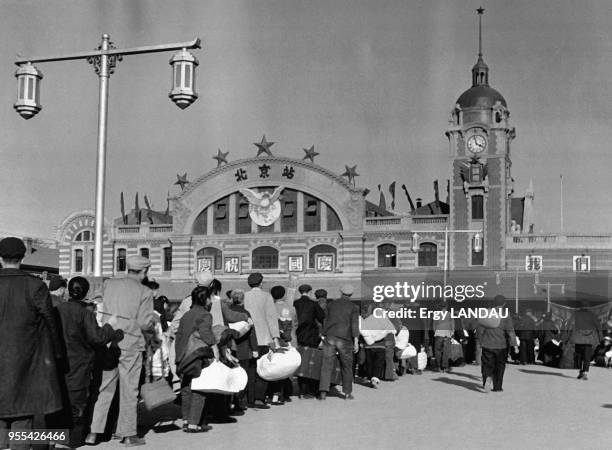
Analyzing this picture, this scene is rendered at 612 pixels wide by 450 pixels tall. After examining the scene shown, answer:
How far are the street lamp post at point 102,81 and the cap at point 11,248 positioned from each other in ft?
18.3

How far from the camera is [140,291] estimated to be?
327 inches

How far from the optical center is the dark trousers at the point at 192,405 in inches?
347

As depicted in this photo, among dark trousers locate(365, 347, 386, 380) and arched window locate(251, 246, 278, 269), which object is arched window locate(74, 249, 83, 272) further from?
dark trousers locate(365, 347, 386, 380)

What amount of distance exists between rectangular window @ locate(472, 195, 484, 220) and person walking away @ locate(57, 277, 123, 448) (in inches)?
1613

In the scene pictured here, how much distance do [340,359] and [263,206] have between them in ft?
123

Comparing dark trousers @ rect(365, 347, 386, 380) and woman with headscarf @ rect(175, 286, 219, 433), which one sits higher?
woman with headscarf @ rect(175, 286, 219, 433)

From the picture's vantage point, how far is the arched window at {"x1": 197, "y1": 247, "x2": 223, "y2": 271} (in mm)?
50469

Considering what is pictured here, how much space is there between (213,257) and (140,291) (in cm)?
4252

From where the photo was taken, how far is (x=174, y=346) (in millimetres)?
9484

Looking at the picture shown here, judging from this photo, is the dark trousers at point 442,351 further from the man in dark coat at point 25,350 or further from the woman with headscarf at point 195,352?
the man in dark coat at point 25,350

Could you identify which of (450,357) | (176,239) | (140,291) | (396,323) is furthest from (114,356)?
(176,239)

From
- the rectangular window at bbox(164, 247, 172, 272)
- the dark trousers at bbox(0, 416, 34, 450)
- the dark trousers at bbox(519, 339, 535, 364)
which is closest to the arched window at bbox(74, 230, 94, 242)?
the rectangular window at bbox(164, 247, 172, 272)

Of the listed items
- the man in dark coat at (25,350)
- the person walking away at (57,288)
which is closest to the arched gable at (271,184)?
the person walking away at (57,288)

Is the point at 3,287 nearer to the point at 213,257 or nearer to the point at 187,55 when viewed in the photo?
the point at 187,55
